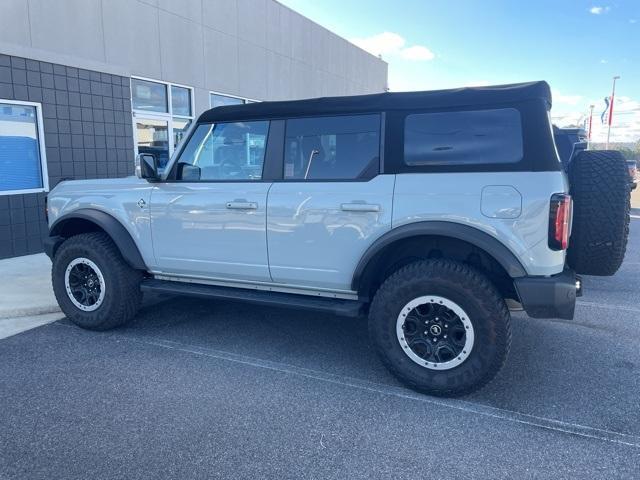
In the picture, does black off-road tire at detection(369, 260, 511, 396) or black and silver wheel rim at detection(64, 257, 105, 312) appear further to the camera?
black and silver wheel rim at detection(64, 257, 105, 312)

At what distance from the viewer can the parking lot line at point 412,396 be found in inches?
112

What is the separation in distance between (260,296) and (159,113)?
7.13m

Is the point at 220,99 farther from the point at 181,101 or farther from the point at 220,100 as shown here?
the point at 181,101

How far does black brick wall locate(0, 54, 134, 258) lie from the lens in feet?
24.0

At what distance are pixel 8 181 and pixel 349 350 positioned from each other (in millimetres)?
6185

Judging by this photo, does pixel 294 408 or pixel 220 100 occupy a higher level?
pixel 220 100

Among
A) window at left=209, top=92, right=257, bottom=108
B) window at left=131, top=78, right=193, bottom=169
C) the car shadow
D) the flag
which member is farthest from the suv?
the flag

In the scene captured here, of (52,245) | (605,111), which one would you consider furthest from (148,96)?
(605,111)

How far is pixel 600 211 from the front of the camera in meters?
3.33

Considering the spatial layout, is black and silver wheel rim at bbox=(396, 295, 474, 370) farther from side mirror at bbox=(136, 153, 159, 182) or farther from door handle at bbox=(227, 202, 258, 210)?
side mirror at bbox=(136, 153, 159, 182)

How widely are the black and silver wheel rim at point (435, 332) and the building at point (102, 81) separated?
21.7 feet

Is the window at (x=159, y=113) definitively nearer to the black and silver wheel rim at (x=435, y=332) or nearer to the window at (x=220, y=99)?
the window at (x=220, y=99)

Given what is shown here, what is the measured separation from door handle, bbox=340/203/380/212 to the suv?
0.01m

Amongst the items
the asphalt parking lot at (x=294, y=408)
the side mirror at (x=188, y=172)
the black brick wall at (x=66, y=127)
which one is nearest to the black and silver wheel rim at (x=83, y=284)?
the asphalt parking lot at (x=294, y=408)
